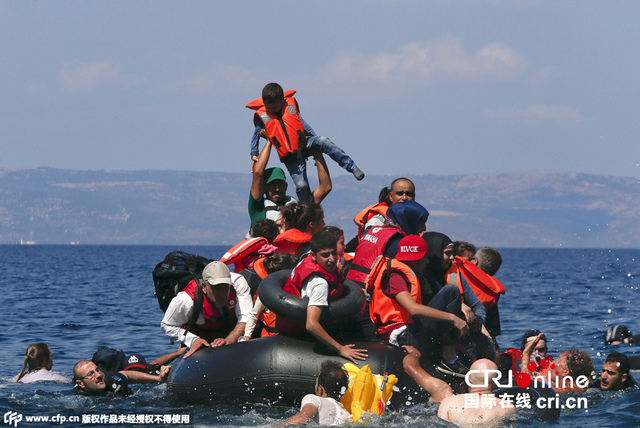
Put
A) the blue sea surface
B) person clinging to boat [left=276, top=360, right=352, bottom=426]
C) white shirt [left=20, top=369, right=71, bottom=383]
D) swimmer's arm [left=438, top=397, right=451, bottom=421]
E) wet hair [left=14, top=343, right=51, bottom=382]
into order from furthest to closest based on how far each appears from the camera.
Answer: wet hair [left=14, top=343, right=51, bottom=382] → white shirt [left=20, top=369, right=71, bottom=383] → the blue sea surface → swimmer's arm [left=438, top=397, right=451, bottom=421] → person clinging to boat [left=276, top=360, right=352, bottom=426]

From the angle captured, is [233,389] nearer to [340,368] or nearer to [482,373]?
[340,368]

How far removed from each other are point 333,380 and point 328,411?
1.06 feet

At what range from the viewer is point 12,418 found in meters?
9.43

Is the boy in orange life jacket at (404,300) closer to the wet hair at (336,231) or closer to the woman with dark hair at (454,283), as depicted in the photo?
the woman with dark hair at (454,283)

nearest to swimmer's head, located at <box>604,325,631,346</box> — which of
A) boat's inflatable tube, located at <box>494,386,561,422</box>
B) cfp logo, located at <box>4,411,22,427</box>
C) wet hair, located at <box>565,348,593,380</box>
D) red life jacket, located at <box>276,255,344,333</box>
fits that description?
wet hair, located at <box>565,348,593,380</box>

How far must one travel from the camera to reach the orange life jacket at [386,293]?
8.54 meters

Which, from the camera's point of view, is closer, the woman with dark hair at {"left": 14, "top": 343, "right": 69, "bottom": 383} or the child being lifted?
the child being lifted

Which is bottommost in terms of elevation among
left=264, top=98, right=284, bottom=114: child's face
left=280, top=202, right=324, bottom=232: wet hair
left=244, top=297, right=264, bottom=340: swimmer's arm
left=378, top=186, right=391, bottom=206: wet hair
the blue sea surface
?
the blue sea surface

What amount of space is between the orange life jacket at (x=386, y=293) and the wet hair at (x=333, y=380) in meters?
1.19

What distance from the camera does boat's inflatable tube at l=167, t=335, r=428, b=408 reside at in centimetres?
873

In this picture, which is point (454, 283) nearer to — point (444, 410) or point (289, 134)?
point (444, 410)

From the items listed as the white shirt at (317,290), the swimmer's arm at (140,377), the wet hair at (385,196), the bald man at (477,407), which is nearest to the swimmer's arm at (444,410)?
the bald man at (477,407)

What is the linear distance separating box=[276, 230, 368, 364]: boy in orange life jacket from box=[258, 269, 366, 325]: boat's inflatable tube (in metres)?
0.10

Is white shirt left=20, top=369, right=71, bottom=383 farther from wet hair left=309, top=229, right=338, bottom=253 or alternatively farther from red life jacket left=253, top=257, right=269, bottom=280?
wet hair left=309, top=229, right=338, bottom=253
